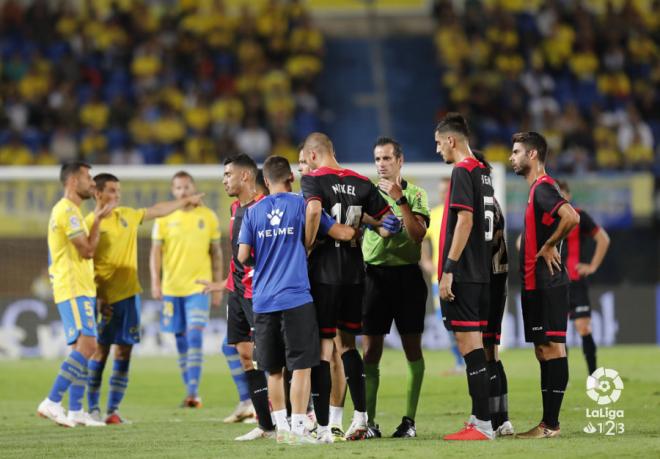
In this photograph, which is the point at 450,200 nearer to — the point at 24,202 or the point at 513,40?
the point at 24,202

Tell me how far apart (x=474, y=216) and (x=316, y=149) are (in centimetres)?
129

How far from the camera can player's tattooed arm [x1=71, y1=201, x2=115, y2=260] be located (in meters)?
10.5

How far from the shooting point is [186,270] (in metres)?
12.5

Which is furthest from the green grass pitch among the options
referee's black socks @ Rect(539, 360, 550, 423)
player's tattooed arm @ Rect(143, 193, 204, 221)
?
player's tattooed arm @ Rect(143, 193, 204, 221)

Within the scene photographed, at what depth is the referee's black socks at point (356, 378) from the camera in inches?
348

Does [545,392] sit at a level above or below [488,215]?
below

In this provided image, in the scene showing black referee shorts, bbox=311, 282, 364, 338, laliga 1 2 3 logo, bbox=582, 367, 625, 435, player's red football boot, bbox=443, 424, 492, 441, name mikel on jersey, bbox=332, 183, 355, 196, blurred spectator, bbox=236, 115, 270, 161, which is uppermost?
blurred spectator, bbox=236, 115, 270, 161

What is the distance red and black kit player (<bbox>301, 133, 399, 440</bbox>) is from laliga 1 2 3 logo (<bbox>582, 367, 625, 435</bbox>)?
187 cm

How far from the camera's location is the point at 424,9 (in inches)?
1083

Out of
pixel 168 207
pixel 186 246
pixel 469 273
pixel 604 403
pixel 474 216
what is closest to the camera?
pixel 469 273

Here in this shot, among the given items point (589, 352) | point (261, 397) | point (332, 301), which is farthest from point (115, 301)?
point (589, 352)

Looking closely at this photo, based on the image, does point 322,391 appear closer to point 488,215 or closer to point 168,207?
point 488,215

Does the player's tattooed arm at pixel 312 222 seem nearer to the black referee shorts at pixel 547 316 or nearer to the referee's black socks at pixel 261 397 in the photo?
the referee's black socks at pixel 261 397

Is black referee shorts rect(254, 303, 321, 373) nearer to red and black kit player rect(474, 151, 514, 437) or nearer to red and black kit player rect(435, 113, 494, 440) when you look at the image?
red and black kit player rect(435, 113, 494, 440)
